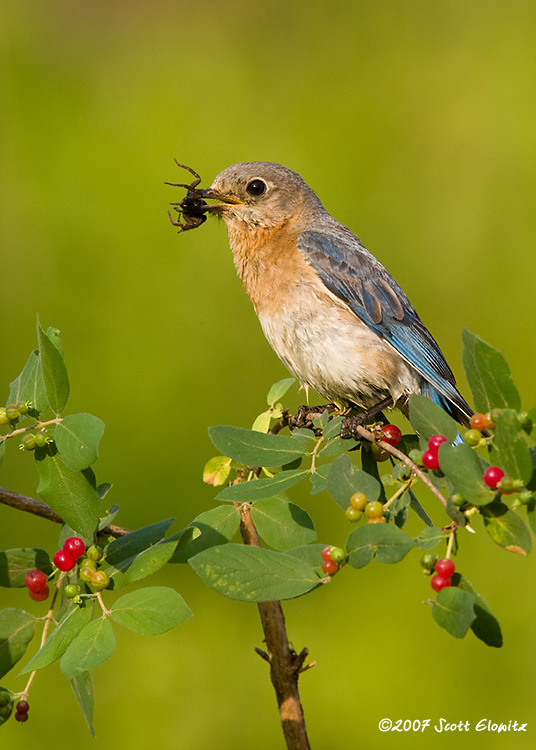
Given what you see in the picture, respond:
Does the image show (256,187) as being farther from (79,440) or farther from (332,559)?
(332,559)

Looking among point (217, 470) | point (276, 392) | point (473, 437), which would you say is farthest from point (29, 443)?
point (276, 392)

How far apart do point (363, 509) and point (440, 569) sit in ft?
0.66

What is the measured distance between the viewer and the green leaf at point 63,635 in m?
1.56

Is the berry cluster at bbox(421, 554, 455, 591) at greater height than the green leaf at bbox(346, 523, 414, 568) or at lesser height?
lesser

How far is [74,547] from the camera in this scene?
1.71 meters

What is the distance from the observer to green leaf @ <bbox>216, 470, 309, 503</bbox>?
5.78 feet

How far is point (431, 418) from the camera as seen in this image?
5.72 ft

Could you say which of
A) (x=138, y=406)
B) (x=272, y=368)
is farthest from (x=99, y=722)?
(x=272, y=368)

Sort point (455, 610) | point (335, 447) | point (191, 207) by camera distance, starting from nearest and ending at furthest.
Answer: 1. point (455, 610)
2. point (335, 447)
3. point (191, 207)

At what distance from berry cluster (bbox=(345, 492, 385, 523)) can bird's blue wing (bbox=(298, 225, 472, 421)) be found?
1.53 metres

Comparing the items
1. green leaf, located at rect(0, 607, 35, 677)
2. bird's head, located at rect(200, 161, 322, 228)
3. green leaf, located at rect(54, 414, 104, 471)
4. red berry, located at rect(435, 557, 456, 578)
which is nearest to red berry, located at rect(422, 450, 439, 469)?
red berry, located at rect(435, 557, 456, 578)

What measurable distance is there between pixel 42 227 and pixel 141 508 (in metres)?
1.35

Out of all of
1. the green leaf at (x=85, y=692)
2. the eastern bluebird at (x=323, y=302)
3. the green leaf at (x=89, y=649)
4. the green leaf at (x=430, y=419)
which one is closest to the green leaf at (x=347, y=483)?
the green leaf at (x=430, y=419)

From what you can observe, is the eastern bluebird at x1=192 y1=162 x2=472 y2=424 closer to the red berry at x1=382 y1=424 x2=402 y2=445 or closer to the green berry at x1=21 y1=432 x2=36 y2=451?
the red berry at x1=382 y1=424 x2=402 y2=445
